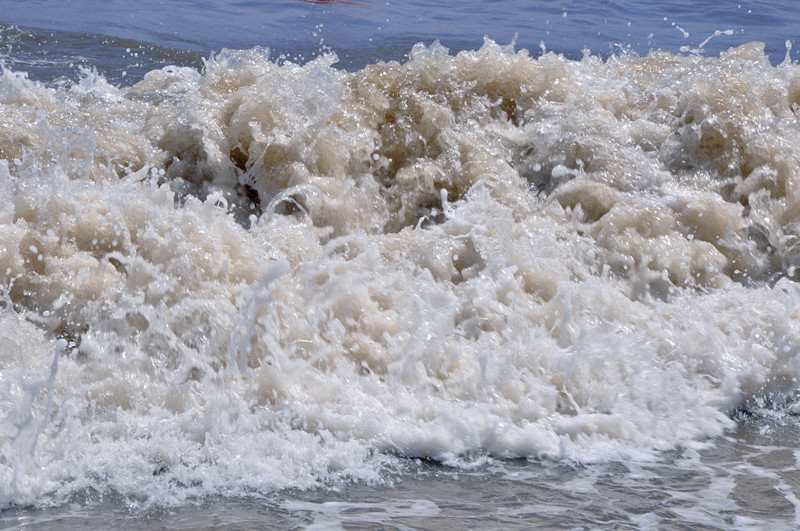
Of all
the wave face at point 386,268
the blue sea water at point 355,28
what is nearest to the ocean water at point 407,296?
the wave face at point 386,268

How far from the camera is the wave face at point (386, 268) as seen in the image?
2789mm

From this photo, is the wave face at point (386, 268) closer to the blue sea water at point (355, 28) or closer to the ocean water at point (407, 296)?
the ocean water at point (407, 296)

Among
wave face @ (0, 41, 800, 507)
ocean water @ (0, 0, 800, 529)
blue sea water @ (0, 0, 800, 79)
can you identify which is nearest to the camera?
ocean water @ (0, 0, 800, 529)

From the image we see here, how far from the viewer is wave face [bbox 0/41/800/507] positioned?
9.15 ft

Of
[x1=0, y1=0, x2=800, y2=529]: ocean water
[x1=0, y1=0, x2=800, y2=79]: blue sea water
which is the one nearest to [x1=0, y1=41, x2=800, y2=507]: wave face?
[x1=0, y1=0, x2=800, y2=529]: ocean water

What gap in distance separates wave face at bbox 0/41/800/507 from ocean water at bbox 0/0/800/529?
1cm

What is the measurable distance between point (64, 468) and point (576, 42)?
9.82 meters

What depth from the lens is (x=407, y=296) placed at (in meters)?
3.51

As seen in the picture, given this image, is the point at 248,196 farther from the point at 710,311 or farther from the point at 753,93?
the point at 753,93

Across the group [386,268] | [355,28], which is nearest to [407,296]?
[386,268]

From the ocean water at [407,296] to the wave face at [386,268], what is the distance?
0.01 metres

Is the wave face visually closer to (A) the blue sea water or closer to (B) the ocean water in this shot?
(B) the ocean water

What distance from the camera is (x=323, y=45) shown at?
9.67 m

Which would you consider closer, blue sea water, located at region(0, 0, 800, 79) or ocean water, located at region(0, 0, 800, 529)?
ocean water, located at region(0, 0, 800, 529)
